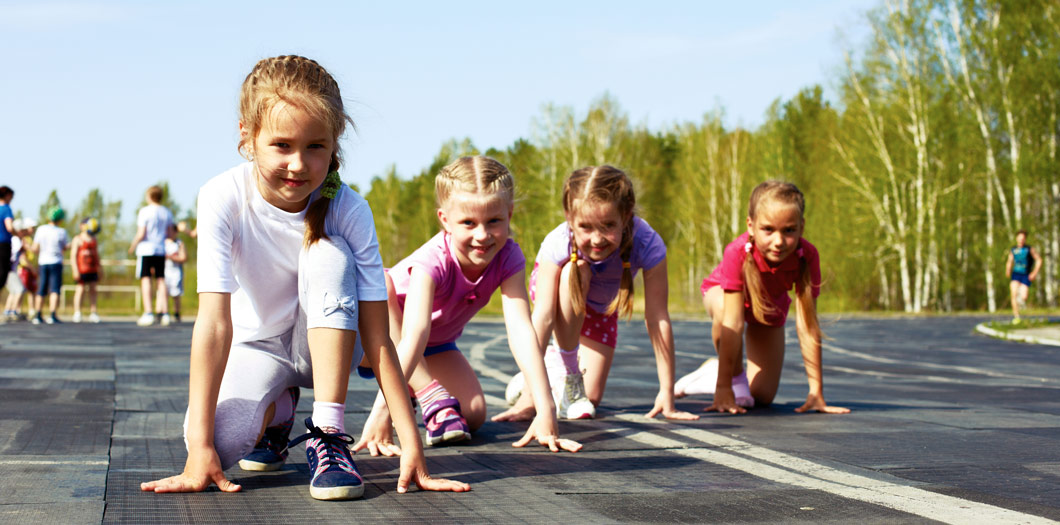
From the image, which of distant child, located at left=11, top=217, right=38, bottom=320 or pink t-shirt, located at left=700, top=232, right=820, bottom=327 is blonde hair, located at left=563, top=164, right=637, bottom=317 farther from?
distant child, located at left=11, top=217, right=38, bottom=320

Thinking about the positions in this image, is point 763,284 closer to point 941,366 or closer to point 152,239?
point 941,366

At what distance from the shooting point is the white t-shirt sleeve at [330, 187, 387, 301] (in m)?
3.28

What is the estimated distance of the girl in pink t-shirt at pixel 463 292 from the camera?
13.4 ft

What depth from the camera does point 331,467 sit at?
305cm

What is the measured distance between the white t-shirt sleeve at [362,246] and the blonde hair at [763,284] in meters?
2.83

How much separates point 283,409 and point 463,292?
121 centimetres

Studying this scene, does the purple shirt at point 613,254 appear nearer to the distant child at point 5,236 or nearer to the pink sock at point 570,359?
the pink sock at point 570,359

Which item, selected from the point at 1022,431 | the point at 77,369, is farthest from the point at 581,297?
the point at 77,369

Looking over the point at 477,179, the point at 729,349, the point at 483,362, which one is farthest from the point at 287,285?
the point at 483,362

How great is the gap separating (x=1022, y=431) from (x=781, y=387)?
2766 millimetres

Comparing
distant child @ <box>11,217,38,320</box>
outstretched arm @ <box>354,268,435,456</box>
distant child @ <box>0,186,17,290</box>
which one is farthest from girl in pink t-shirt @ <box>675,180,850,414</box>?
distant child @ <box>11,217,38,320</box>

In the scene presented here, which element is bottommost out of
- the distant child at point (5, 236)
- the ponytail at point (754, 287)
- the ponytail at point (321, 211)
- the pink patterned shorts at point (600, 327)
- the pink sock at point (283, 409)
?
the pink sock at point (283, 409)

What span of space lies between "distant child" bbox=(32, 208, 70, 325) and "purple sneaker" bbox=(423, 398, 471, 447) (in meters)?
13.5

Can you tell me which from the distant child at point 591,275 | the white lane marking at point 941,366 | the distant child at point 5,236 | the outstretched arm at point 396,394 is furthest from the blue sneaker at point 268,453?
the distant child at point 5,236
